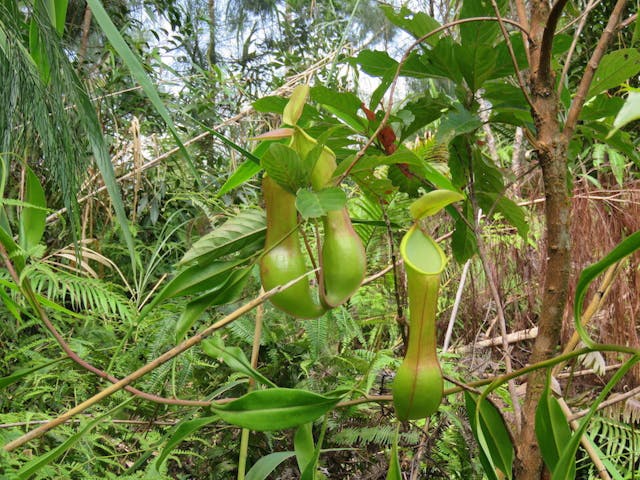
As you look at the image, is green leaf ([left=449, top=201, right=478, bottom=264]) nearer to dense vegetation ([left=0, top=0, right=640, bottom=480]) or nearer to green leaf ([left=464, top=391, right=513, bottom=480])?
dense vegetation ([left=0, top=0, right=640, bottom=480])

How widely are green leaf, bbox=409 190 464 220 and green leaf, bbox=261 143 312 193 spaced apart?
0.07m

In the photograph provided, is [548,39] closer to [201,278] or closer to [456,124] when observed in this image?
[456,124]

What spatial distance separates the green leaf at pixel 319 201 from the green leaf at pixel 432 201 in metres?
0.05

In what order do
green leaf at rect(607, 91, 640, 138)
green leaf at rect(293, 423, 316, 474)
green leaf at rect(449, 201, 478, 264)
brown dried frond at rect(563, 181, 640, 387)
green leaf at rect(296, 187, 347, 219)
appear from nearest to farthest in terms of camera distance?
1. green leaf at rect(607, 91, 640, 138)
2. green leaf at rect(296, 187, 347, 219)
3. green leaf at rect(293, 423, 316, 474)
4. green leaf at rect(449, 201, 478, 264)
5. brown dried frond at rect(563, 181, 640, 387)

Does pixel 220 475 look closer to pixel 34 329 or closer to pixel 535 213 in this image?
pixel 34 329

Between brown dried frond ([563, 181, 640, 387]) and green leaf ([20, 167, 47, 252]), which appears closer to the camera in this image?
green leaf ([20, 167, 47, 252])

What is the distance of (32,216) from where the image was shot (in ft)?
1.24

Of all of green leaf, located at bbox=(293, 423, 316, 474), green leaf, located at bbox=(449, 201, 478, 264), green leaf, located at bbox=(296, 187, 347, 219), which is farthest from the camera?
green leaf, located at bbox=(449, 201, 478, 264)

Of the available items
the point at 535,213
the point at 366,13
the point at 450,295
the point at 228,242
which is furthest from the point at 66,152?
the point at 366,13

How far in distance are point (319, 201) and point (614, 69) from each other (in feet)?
0.85

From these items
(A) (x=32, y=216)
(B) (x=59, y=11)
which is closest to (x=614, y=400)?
(A) (x=32, y=216)

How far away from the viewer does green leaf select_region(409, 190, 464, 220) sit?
1.01 ft

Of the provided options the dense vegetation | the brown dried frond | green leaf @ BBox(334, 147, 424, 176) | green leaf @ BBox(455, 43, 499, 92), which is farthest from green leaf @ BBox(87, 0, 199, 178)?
the brown dried frond

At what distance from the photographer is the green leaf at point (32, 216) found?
14.4 inches
